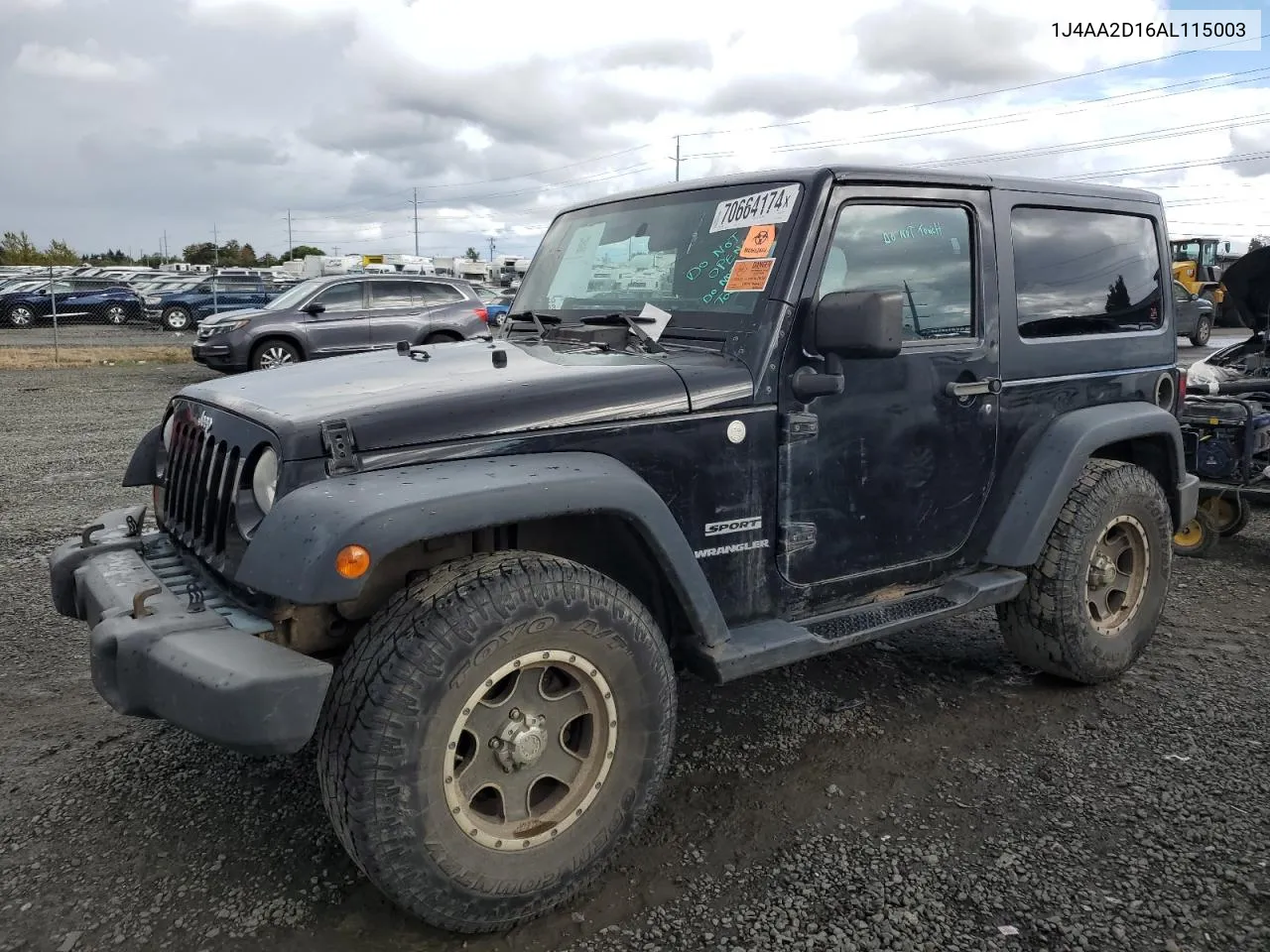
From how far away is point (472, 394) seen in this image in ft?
8.54

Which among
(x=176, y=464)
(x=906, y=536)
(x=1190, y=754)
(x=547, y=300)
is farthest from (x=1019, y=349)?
(x=176, y=464)

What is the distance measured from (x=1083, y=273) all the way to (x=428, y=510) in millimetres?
2969

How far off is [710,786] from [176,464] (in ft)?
6.67

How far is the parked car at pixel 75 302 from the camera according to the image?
25.3 metres

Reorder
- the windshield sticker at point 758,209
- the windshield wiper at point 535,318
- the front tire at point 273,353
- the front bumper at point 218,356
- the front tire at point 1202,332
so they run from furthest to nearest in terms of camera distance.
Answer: the front tire at point 1202,332, the front tire at point 273,353, the front bumper at point 218,356, the windshield wiper at point 535,318, the windshield sticker at point 758,209

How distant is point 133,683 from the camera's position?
7.59 ft

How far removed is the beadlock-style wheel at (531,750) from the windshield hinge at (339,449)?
62 cm

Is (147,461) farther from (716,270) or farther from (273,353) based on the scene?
(273,353)

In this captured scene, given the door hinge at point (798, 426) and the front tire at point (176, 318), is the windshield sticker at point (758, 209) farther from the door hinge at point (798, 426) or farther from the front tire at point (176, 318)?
the front tire at point (176, 318)

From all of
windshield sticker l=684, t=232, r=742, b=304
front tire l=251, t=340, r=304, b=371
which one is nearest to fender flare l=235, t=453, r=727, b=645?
windshield sticker l=684, t=232, r=742, b=304

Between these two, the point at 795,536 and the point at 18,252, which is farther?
the point at 18,252

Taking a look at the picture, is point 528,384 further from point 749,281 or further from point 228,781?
point 228,781

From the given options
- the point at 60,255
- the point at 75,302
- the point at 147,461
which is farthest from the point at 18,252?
the point at 147,461

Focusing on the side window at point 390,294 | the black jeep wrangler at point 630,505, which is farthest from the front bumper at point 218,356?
the black jeep wrangler at point 630,505
